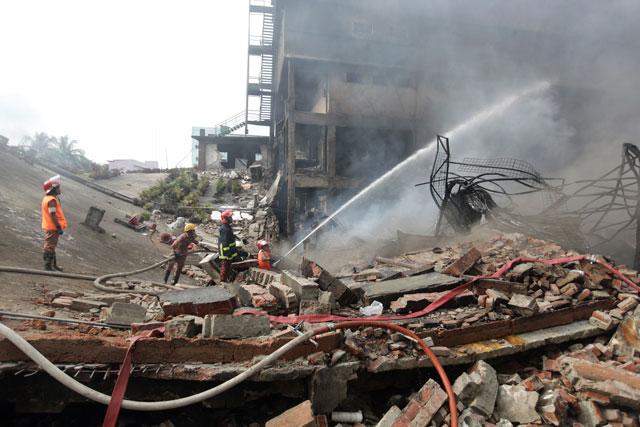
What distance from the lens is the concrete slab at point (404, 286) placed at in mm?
4293

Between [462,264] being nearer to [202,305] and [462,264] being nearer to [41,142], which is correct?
[202,305]

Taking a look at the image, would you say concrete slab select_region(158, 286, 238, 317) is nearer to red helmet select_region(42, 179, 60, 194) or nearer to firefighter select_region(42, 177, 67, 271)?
firefighter select_region(42, 177, 67, 271)

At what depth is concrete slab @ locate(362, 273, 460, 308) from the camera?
4.29 metres

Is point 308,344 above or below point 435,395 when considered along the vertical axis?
above

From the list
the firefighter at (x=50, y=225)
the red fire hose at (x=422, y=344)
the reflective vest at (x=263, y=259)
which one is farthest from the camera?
the reflective vest at (x=263, y=259)

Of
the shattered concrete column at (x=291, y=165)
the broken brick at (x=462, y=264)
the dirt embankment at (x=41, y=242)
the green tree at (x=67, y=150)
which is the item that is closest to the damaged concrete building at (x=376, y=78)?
the shattered concrete column at (x=291, y=165)

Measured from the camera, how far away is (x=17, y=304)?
4.07m

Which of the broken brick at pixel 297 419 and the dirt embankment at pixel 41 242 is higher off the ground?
the broken brick at pixel 297 419

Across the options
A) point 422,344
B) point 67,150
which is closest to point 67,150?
point 67,150

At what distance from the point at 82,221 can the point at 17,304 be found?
27.2 ft

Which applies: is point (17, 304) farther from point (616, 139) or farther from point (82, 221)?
point (616, 139)

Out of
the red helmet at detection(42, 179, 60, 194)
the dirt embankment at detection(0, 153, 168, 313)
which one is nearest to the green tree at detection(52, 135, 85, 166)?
the dirt embankment at detection(0, 153, 168, 313)

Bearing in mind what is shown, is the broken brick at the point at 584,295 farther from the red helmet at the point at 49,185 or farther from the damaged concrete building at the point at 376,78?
the damaged concrete building at the point at 376,78

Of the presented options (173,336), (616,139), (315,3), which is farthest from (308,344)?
(616,139)
